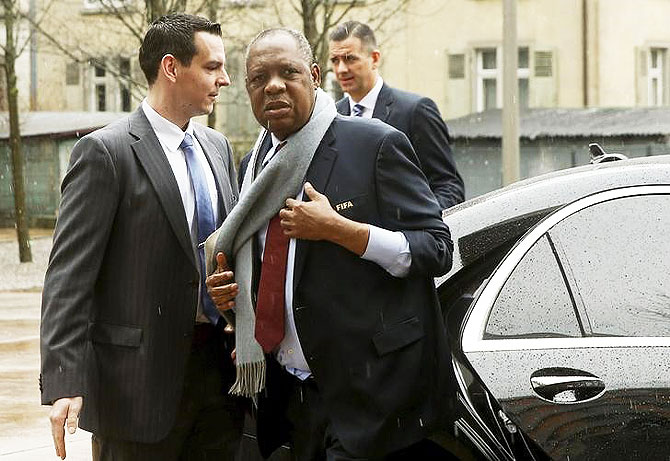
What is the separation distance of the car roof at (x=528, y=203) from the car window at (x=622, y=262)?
0.22 ft

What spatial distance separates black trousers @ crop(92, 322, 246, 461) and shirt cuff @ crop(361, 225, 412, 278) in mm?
767

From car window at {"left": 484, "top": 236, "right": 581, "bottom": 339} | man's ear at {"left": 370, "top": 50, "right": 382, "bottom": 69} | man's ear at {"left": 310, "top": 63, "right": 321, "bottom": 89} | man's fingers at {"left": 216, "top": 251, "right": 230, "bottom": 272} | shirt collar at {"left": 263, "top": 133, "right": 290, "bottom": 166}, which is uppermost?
man's ear at {"left": 370, "top": 50, "right": 382, "bottom": 69}

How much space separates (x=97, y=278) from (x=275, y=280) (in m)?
0.58

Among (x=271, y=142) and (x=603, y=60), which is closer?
(x=271, y=142)

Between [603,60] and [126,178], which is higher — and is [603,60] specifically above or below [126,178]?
above

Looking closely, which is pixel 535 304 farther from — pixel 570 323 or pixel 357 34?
pixel 357 34

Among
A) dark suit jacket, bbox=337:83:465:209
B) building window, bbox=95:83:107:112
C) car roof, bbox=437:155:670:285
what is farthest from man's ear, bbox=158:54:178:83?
building window, bbox=95:83:107:112

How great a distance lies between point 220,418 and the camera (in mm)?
4219

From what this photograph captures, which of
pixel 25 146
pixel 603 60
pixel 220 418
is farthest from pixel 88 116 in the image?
pixel 220 418

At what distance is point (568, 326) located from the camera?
3.82 meters

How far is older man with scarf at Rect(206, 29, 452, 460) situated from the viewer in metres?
3.63

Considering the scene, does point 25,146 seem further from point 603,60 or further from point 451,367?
point 451,367

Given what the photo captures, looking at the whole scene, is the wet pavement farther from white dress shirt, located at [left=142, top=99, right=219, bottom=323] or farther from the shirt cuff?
the shirt cuff

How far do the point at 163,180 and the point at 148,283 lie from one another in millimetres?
291
